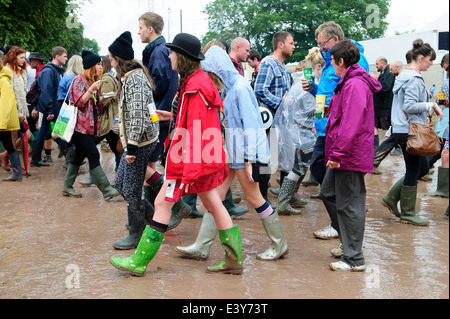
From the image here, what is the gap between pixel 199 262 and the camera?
Answer: 191 inches

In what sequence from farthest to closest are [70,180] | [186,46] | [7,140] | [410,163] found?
[7,140] → [70,180] → [410,163] → [186,46]

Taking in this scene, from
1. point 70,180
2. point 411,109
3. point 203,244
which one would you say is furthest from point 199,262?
point 70,180

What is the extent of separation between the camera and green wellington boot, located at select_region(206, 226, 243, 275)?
4.39m

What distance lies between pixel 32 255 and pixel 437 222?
4.41 m

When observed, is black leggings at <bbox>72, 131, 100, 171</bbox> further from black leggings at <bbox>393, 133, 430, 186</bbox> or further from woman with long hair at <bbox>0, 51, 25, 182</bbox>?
black leggings at <bbox>393, 133, 430, 186</bbox>

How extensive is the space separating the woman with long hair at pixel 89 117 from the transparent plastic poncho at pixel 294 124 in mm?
2289

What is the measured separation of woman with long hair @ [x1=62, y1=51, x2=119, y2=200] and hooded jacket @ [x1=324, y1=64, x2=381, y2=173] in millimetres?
3674

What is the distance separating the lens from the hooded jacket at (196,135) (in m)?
4.16

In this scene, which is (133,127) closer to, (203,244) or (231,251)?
(203,244)

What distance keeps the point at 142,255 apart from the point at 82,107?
11.7 ft

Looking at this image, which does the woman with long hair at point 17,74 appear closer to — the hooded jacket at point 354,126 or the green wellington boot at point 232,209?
the green wellington boot at point 232,209

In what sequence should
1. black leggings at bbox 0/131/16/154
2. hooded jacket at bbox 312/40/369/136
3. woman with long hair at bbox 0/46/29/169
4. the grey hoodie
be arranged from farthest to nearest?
1. woman with long hair at bbox 0/46/29/169
2. black leggings at bbox 0/131/16/154
3. the grey hoodie
4. hooded jacket at bbox 312/40/369/136

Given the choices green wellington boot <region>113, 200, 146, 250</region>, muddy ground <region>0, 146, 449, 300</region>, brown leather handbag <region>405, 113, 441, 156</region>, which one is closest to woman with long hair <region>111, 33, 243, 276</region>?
muddy ground <region>0, 146, 449, 300</region>

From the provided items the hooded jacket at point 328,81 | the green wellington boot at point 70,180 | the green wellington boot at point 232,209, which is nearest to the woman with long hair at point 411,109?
the hooded jacket at point 328,81
